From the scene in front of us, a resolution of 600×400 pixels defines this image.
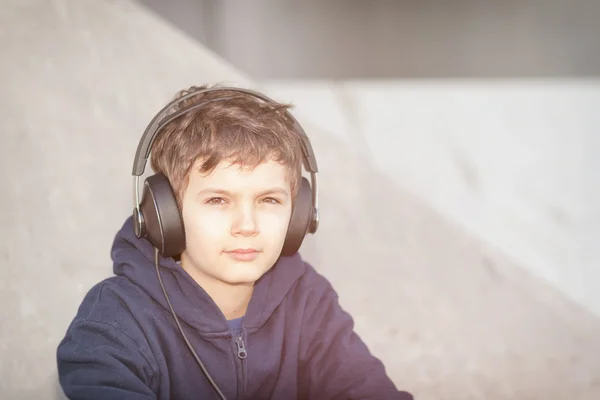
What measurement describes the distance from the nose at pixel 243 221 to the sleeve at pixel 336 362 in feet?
0.69

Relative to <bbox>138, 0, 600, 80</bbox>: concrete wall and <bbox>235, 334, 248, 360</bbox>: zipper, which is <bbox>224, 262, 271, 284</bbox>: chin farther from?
<bbox>138, 0, 600, 80</bbox>: concrete wall

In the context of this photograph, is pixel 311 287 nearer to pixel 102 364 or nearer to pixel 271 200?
pixel 271 200

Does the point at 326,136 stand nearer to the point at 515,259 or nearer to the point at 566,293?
the point at 515,259

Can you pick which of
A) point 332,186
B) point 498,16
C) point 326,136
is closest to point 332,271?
point 332,186

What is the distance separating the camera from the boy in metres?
1.11

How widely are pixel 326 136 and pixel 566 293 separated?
69 centimetres

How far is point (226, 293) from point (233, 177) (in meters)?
0.21

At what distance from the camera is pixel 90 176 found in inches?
57.4

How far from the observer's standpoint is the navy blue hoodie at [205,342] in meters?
1.08

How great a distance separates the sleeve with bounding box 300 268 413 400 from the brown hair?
22cm

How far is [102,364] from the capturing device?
3.48ft

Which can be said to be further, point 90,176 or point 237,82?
point 237,82

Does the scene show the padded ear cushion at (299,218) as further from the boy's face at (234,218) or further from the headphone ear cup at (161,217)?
the headphone ear cup at (161,217)

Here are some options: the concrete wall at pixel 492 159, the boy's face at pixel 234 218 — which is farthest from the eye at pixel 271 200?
the concrete wall at pixel 492 159
